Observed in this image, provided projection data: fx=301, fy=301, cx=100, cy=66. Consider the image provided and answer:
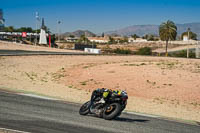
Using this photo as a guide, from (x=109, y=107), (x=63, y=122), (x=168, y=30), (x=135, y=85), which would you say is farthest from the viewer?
(x=168, y=30)

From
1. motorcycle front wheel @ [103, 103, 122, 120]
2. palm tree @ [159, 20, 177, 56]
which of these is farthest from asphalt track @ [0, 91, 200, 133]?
palm tree @ [159, 20, 177, 56]

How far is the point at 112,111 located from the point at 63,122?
1.89 metres

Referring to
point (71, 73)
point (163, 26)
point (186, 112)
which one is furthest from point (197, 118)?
point (163, 26)

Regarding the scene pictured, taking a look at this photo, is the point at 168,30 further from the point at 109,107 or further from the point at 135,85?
the point at 109,107

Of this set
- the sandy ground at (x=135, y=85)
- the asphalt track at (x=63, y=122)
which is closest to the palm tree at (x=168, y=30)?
the sandy ground at (x=135, y=85)

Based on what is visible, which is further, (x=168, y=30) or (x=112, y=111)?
(x=168, y=30)

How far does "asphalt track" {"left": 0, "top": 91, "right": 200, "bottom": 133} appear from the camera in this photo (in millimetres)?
9656

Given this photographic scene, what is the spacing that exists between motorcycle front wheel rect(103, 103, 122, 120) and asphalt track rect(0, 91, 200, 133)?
197 mm

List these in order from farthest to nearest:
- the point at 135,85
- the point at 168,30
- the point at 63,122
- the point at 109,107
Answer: the point at 168,30 < the point at 135,85 < the point at 109,107 < the point at 63,122

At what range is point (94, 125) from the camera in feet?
34.1

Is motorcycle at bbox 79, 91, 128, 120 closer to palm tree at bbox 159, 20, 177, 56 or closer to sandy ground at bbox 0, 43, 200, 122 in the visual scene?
sandy ground at bbox 0, 43, 200, 122

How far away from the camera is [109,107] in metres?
11.2

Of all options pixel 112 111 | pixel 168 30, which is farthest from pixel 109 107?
pixel 168 30

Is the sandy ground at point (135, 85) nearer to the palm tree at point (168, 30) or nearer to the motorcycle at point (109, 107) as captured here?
the motorcycle at point (109, 107)
